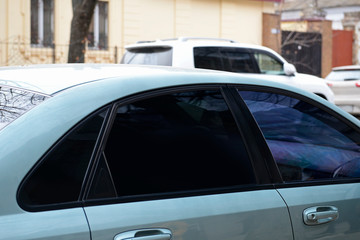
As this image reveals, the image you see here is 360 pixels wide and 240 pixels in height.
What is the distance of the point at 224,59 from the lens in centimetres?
1121

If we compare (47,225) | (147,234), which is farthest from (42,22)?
(47,225)

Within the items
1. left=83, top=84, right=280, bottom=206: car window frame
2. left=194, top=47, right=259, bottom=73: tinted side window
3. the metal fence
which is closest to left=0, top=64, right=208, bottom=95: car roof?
left=83, top=84, right=280, bottom=206: car window frame

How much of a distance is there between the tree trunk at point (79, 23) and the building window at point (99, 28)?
7.20 metres

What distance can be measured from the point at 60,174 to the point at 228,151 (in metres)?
0.87

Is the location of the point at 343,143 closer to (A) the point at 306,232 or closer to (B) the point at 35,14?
(A) the point at 306,232

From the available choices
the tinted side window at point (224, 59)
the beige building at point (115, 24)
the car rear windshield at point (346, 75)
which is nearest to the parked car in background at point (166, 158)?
the tinted side window at point (224, 59)

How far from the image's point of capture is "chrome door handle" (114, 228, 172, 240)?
7.25 feet

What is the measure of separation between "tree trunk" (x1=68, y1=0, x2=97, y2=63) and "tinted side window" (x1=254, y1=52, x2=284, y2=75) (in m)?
3.31

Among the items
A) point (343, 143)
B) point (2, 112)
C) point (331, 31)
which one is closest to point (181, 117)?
point (2, 112)

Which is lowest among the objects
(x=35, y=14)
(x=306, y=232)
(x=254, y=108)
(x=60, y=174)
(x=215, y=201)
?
(x=306, y=232)

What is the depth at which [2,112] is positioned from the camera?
7.82 ft

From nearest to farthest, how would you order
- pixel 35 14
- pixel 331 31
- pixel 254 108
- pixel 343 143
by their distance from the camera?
pixel 254 108 < pixel 343 143 < pixel 35 14 < pixel 331 31

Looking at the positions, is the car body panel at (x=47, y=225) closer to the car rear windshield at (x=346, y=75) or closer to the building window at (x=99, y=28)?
the car rear windshield at (x=346, y=75)

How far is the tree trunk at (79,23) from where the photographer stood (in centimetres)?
1138
